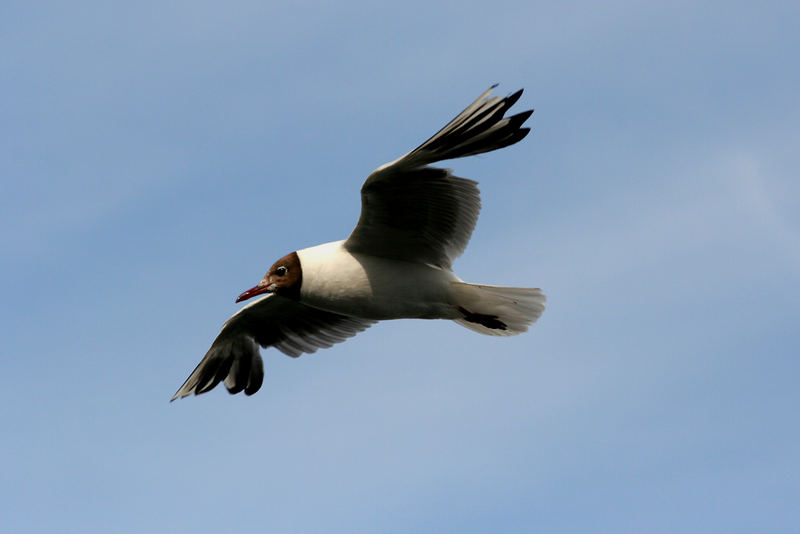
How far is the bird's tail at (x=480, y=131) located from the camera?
8695 millimetres

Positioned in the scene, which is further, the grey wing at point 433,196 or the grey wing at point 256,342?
the grey wing at point 256,342

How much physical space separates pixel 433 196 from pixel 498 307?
55.1 inches

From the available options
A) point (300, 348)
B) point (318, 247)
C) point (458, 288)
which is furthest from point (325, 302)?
point (300, 348)

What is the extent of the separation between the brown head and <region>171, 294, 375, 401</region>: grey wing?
5.41 feet

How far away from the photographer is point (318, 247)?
10508mm

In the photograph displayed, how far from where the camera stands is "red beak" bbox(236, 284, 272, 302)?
10.6m

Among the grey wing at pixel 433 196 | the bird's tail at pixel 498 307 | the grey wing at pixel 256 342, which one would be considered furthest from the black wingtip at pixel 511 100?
the grey wing at pixel 256 342

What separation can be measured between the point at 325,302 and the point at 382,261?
66 cm

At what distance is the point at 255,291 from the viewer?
10.8m

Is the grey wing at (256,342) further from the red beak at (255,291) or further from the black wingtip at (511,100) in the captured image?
the black wingtip at (511,100)

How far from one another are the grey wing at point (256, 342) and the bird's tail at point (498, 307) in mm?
1931

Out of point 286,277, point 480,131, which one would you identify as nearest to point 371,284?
point 286,277

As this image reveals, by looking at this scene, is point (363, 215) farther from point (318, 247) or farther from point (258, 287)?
point (258, 287)

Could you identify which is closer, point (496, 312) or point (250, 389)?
point (496, 312)
